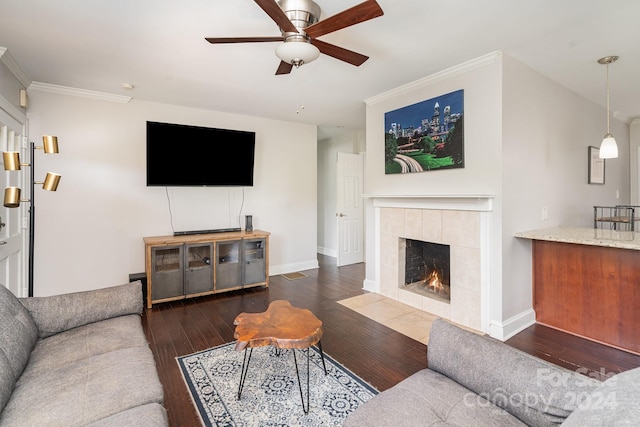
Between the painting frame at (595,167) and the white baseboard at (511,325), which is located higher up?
the painting frame at (595,167)

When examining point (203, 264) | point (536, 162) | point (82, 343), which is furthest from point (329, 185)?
point (82, 343)

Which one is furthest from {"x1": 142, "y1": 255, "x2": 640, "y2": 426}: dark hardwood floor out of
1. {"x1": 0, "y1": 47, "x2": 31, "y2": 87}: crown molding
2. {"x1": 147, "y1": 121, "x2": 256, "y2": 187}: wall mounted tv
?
{"x1": 0, "y1": 47, "x2": 31, "y2": 87}: crown molding

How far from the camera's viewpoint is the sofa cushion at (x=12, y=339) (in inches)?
52.2

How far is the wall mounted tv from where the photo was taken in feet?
12.8

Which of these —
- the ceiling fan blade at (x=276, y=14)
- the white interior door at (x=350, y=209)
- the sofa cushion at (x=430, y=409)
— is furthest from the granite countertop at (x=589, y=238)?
the white interior door at (x=350, y=209)

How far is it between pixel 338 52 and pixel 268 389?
7.76ft

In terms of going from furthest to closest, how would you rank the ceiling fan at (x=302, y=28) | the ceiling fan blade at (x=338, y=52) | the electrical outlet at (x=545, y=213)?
1. the electrical outlet at (x=545, y=213)
2. the ceiling fan blade at (x=338, y=52)
3. the ceiling fan at (x=302, y=28)

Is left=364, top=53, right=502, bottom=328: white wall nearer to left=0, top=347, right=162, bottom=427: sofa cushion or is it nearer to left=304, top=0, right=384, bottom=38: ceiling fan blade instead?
left=304, top=0, right=384, bottom=38: ceiling fan blade

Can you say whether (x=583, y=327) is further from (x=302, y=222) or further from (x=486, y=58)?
(x=302, y=222)

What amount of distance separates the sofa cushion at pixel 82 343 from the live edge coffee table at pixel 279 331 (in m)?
0.61

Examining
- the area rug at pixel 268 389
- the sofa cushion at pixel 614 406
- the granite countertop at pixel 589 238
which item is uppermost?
the granite countertop at pixel 589 238

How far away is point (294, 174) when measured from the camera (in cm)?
533

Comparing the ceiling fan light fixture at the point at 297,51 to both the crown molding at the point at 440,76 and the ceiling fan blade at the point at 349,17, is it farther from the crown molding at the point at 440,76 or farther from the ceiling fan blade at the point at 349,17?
the crown molding at the point at 440,76

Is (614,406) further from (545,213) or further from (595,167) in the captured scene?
(595,167)
